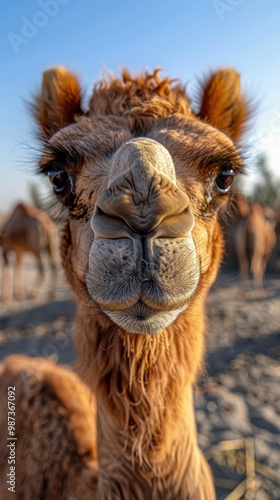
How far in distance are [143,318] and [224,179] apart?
1054 mm

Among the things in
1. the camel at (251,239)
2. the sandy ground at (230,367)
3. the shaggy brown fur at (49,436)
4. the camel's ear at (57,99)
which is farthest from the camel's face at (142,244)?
the camel at (251,239)

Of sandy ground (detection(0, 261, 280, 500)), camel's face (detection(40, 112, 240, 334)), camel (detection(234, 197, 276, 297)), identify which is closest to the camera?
camel's face (detection(40, 112, 240, 334))

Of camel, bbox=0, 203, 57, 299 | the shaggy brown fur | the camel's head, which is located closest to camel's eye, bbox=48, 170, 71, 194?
the camel's head

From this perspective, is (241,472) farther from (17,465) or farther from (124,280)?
(124,280)

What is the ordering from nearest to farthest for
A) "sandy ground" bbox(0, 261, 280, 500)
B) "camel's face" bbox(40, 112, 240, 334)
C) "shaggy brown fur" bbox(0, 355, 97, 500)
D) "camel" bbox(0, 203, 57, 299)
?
"camel's face" bbox(40, 112, 240, 334)
"shaggy brown fur" bbox(0, 355, 97, 500)
"sandy ground" bbox(0, 261, 280, 500)
"camel" bbox(0, 203, 57, 299)

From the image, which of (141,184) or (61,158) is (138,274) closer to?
(141,184)

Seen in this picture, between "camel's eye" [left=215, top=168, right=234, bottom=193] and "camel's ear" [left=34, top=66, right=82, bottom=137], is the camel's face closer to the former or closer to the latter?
"camel's eye" [left=215, top=168, right=234, bottom=193]

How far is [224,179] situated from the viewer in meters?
2.00

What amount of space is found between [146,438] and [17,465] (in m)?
1.23

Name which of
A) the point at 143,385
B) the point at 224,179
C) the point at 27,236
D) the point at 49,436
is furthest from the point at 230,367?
the point at 27,236

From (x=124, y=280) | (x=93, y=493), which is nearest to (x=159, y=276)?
(x=124, y=280)

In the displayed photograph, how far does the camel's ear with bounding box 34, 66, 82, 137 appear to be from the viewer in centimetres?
235

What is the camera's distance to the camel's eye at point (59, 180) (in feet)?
6.48

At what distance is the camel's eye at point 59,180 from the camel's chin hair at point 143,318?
90 centimetres
